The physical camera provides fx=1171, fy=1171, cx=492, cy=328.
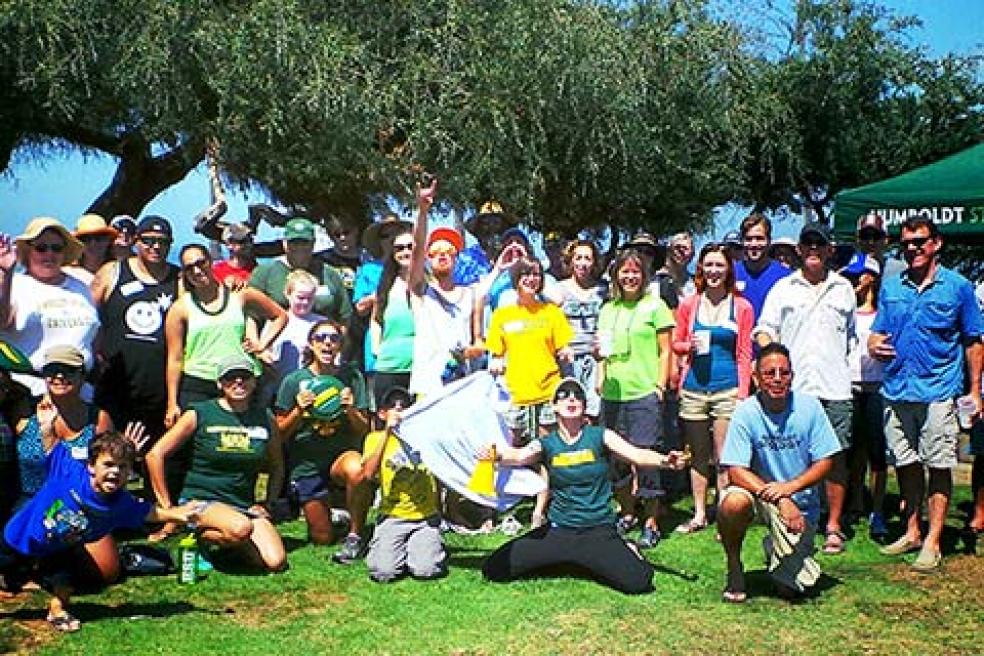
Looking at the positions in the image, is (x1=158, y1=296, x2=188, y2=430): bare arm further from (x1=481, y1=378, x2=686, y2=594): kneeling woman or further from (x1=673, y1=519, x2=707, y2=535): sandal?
(x1=673, y1=519, x2=707, y2=535): sandal

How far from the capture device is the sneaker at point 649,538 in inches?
280

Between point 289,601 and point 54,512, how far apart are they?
127 cm

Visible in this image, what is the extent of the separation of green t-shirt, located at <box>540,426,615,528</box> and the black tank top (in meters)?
2.60

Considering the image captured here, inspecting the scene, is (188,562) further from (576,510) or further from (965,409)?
(965,409)

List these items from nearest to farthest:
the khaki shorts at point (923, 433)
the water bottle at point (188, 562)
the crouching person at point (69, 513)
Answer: the crouching person at point (69, 513)
the water bottle at point (188, 562)
the khaki shorts at point (923, 433)

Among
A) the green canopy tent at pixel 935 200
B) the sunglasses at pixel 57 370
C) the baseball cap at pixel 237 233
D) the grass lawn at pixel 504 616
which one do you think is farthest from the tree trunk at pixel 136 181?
the grass lawn at pixel 504 616

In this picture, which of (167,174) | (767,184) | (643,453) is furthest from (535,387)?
(767,184)

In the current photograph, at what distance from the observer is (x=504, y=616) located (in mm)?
5629

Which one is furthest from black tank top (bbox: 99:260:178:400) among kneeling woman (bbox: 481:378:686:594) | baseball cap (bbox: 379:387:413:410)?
kneeling woman (bbox: 481:378:686:594)

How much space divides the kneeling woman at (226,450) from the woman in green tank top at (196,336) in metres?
0.33

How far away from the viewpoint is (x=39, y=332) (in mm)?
6387

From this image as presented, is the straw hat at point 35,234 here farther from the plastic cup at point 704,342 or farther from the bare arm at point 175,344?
the plastic cup at point 704,342

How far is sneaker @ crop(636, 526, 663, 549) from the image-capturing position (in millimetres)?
7105

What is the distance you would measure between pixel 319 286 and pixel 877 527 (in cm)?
403
